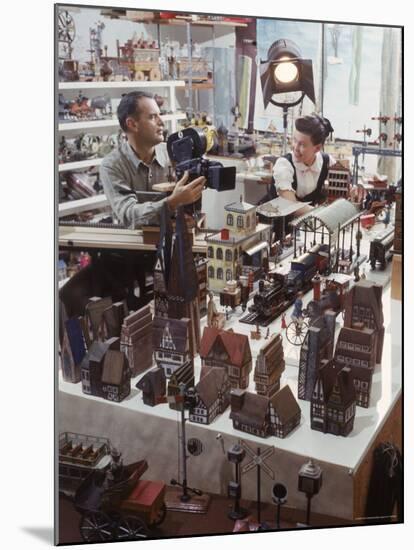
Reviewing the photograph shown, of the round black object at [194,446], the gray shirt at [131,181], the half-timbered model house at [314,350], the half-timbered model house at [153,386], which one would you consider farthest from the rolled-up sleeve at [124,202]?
the round black object at [194,446]

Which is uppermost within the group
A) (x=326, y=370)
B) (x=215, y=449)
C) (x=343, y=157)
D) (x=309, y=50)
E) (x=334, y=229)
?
(x=309, y=50)

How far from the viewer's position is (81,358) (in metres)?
2.82

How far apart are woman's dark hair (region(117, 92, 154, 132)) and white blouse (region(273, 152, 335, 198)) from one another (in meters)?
0.48

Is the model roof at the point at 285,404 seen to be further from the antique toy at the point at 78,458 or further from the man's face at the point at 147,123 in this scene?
the man's face at the point at 147,123

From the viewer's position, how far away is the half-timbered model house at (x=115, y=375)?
2.81 metres

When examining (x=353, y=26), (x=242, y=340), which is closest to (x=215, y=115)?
(x=353, y=26)

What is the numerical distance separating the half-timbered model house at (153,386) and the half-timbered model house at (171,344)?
0.10 ft

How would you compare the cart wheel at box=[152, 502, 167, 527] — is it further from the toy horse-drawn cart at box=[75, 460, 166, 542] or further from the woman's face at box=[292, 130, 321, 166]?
the woman's face at box=[292, 130, 321, 166]

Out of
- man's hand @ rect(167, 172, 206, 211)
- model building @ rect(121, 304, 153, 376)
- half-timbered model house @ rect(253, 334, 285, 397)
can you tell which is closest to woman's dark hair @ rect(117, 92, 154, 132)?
man's hand @ rect(167, 172, 206, 211)

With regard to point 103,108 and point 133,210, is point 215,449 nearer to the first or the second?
point 133,210

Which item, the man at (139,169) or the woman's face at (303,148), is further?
the woman's face at (303,148)

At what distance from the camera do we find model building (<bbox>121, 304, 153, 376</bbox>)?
2820 mm

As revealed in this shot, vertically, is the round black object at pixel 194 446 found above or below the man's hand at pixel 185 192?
below

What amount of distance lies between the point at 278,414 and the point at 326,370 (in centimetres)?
A: 21
